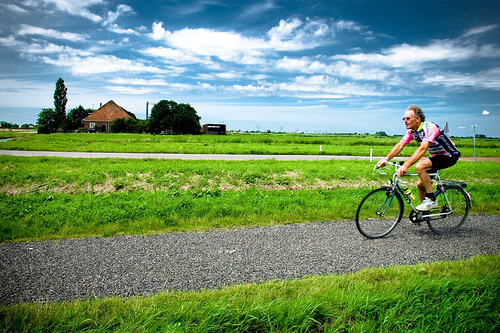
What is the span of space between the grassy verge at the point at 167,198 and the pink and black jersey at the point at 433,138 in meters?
2.27

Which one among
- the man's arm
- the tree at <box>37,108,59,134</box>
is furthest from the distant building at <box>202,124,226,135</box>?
the man's arm

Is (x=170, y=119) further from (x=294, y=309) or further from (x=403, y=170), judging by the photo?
(x=294, y=309)

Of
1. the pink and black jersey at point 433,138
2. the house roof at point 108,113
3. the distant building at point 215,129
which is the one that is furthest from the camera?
the distant building at point 215,129

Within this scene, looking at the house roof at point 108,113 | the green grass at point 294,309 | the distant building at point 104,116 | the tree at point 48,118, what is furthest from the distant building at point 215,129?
the green grass at point 294,309

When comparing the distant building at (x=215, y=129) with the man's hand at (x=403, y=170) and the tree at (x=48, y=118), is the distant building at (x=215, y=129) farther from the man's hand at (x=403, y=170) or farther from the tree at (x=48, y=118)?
the man's hand at (x=403, y=170)

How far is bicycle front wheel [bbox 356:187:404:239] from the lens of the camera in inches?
236

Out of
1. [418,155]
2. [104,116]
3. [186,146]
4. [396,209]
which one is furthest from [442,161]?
[104,116]

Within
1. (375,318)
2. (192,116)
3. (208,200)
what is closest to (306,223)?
(208,200)

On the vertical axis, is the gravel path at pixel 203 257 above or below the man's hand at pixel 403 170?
below

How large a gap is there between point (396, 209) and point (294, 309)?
4120 millimetres

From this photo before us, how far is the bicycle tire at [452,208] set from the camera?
636 cm

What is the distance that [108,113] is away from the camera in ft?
284

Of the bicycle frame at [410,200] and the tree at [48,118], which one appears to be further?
the tree at [48,118]

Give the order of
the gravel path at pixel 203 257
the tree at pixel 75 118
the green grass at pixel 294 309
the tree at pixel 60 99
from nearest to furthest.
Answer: the green grass at pixel 294 309
the gravel path at pixel 203 257
the tree at pixel 75 118
the tree at pixel 60 99
